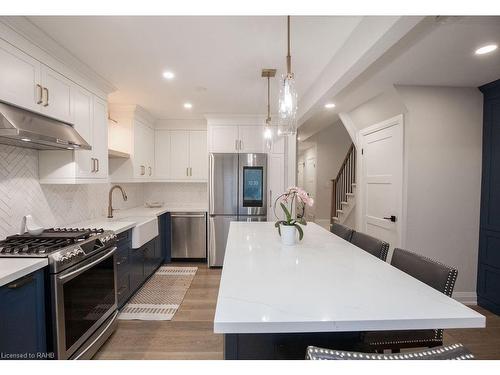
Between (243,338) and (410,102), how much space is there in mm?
2863

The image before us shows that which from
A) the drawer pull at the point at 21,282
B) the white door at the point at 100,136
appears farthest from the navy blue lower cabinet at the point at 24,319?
the white door at the point at 100,136

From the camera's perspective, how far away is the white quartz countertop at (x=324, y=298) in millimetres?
819

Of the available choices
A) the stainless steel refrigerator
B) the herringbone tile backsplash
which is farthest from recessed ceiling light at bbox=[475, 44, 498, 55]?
the herringbone tile backsplash

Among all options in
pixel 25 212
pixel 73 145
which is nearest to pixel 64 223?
pixel 25 212

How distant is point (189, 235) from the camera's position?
408cm

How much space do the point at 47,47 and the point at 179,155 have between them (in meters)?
2.65

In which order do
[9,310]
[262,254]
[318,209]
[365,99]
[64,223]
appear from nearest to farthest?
[9,310]
[262,254]
[64,223]
[365,99]
[318,209]

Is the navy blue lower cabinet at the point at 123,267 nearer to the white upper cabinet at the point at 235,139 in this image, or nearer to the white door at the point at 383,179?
the white upper cabinet at the point at 235,139

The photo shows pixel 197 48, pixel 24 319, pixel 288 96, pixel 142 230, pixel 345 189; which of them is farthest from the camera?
pixel 345 189

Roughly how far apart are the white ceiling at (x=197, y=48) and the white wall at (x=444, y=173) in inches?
49.4

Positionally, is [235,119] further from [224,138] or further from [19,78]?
[19,78]

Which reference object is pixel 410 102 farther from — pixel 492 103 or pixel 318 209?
pixel 318 209

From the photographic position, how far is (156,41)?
1.91 meters

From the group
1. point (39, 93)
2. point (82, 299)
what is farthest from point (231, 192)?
point (39, 93)
